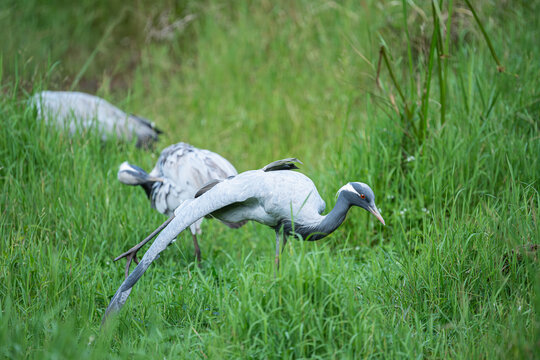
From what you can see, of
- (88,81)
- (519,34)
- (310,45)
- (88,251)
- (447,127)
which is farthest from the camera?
(88,81)

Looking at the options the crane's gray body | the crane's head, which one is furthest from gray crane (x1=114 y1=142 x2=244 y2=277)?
the crane's head

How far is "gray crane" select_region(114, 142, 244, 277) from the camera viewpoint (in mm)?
4203

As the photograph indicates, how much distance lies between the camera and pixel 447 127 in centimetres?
445

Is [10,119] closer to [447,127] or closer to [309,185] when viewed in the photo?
[309,185]

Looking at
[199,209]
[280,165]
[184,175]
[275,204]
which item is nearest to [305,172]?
[184,175]

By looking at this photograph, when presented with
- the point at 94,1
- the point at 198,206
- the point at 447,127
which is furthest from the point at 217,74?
the point at 198,206

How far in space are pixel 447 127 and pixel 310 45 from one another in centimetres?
324

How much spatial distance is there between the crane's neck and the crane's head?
4 cm

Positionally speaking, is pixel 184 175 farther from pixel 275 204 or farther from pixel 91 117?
pixel 91 117

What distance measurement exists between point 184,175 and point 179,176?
0.06 m

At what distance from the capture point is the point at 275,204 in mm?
3248

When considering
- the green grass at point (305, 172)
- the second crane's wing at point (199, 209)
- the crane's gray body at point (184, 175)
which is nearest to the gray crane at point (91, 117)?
the green grass at point (305, 172)

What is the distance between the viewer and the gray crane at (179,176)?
420 cm

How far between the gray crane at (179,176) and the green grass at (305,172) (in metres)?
0.26
